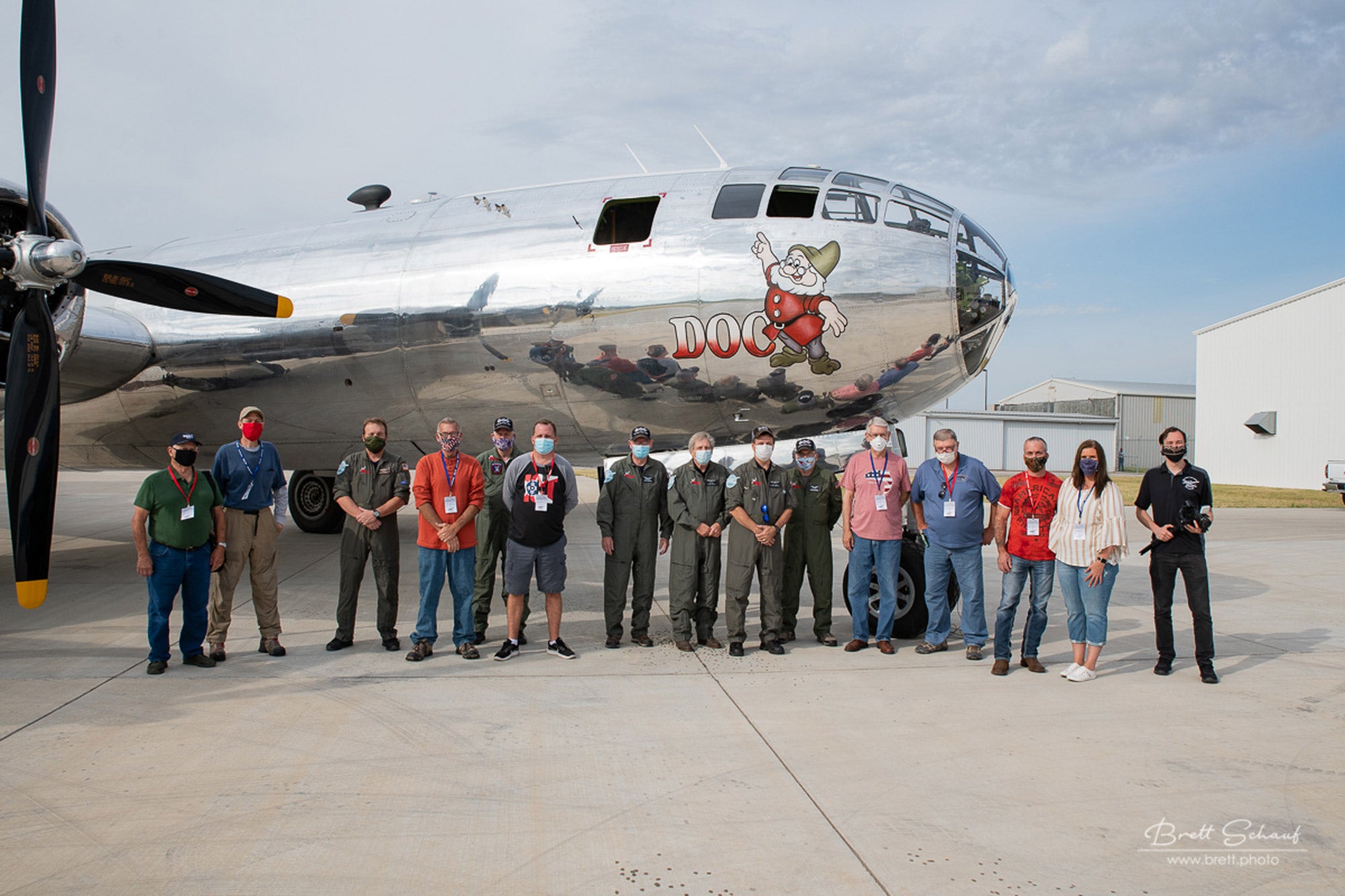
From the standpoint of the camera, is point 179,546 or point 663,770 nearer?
point 663,770

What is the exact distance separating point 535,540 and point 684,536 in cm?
124

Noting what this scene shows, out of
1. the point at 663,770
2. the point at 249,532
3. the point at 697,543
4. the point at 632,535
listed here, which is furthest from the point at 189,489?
the point at 663,770

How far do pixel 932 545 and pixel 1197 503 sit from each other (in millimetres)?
1881

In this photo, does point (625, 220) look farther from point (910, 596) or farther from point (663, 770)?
point (663, 770)

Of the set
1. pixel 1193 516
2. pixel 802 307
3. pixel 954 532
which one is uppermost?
pixel 802 307

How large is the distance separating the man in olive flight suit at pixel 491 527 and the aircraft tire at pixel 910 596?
299cm

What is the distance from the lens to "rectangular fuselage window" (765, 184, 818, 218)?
335 inches

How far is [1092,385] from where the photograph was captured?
2766 inches

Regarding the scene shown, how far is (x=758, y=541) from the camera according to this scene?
23.8ft

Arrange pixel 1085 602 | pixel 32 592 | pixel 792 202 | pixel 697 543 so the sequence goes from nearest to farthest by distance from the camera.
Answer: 1. pixel 32 592
2. pixel 1085 602
3. pixel 697 543
4. pixel 792 202

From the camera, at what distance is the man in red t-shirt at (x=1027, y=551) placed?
6574mm

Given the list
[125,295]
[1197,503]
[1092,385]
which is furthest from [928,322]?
[1092,385]

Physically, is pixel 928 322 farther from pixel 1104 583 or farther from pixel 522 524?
pixel 522 524

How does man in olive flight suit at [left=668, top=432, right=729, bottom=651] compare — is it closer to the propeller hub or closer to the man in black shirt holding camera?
the man in black shirt holding camera
